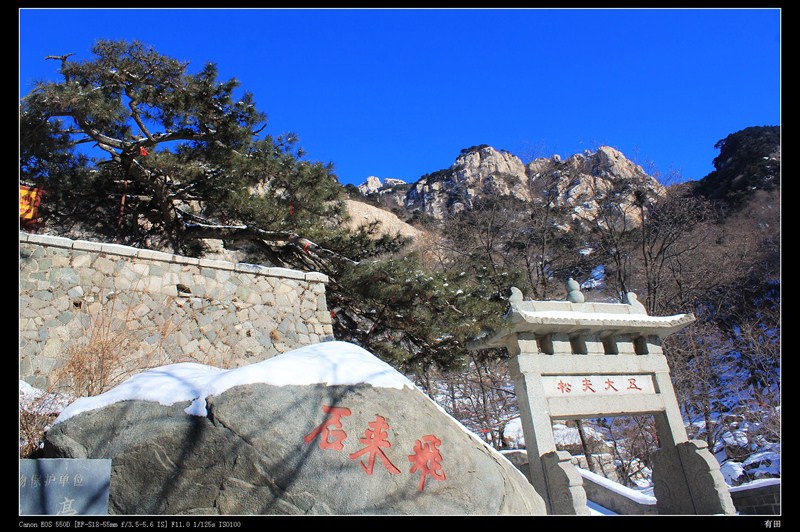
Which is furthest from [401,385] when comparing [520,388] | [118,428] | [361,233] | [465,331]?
[361,233]

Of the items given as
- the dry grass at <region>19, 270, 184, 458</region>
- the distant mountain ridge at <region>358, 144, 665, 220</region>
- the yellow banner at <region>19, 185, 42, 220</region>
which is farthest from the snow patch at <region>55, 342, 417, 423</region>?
the distant mountain ridge at <region>358, 144, 665, 220</region>

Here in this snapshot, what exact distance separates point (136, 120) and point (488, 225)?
492 inches

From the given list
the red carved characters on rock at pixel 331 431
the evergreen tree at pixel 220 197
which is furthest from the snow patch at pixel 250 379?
the evergreen tree at pixel 220 197

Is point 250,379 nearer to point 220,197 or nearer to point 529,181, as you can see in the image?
point 220,197

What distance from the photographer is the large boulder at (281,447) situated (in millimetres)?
3613

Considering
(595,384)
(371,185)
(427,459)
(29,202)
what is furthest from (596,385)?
(371,185)

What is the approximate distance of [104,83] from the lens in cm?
988

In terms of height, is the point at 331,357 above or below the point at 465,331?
below

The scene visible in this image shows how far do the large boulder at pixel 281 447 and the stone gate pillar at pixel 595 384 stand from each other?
7.86 feet

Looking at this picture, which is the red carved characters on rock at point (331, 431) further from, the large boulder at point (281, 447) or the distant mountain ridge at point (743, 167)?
the distant mountain ridge at point (743, 167)

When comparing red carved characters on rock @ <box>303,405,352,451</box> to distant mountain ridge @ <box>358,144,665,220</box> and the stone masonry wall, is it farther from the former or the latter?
distant mountain ridge @ <box>358,144,665,220</box>

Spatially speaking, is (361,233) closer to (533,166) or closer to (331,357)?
(331,357)

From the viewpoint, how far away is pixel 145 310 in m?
7.75
